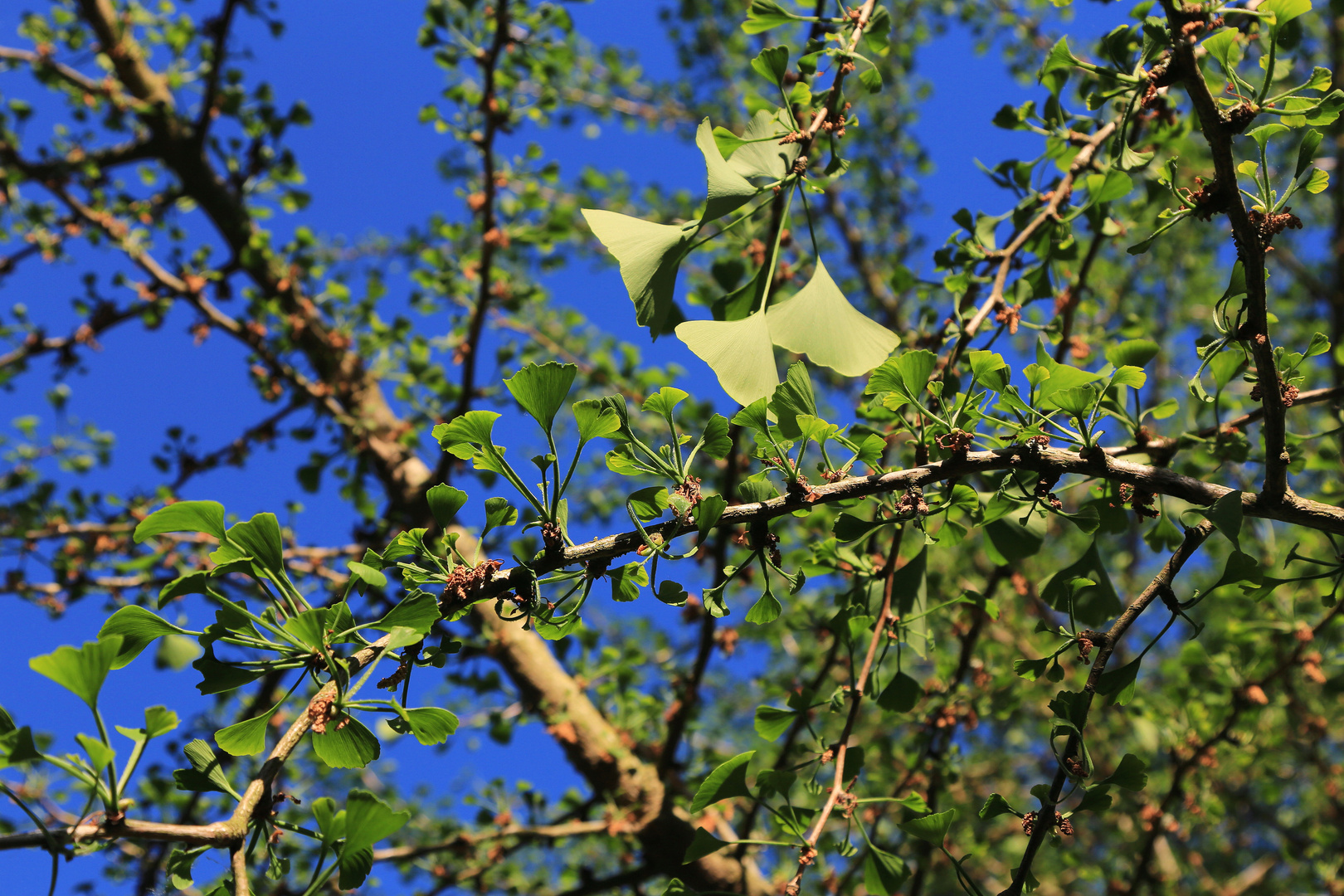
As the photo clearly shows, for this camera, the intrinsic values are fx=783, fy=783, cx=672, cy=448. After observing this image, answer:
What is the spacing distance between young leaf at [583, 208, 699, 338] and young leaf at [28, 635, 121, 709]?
0.69 meters

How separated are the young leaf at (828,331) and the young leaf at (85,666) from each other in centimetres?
83

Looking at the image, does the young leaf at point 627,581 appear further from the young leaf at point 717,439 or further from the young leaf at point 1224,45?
the young leaf at point 1224,45

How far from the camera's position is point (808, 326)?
107cm

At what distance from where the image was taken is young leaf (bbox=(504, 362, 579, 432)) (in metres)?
0.88

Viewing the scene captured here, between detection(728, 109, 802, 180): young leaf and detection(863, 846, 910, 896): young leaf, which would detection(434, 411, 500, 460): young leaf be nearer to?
detection(728, 109, 802, 180): young leaf

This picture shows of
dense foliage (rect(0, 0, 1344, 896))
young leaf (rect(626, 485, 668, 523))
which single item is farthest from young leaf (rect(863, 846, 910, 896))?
young leaf (rect(626, 485, 668, 523))

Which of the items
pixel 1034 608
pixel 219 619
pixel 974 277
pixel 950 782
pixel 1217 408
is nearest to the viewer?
pixel 219 619

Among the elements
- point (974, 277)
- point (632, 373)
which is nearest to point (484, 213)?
point (632, 373)

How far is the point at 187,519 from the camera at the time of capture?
0.86 m

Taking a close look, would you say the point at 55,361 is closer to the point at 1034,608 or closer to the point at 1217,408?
the point at 1217,408

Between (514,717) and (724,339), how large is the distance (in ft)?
→ 5.38

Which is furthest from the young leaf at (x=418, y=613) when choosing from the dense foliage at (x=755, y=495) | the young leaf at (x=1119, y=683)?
the young leaf at (x=1119, y=683)

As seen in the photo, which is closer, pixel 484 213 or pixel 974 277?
pixel 974 277

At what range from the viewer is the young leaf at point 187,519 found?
2.73 ft
